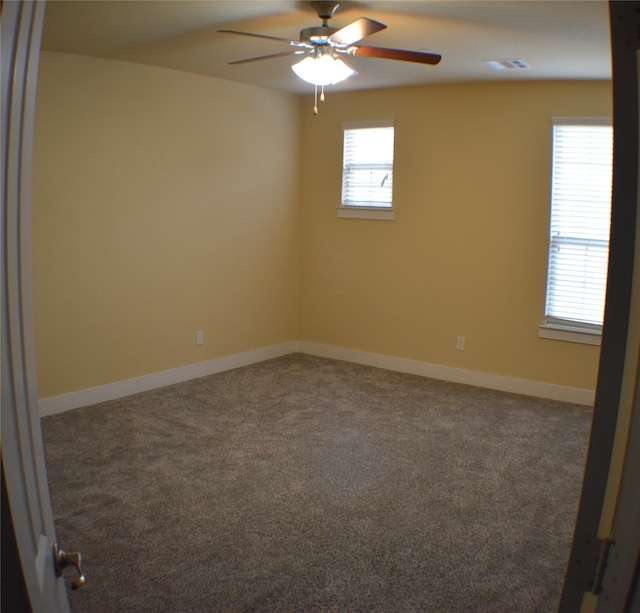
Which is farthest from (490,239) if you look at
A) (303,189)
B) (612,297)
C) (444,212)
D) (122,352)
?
(612,297)

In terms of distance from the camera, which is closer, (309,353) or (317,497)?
(317,497)

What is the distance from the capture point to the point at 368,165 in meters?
5.86

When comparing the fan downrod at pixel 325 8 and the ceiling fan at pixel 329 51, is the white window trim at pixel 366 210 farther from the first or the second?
the fan downrod at pixel 325 8

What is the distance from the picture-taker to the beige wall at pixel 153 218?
14.3 feet

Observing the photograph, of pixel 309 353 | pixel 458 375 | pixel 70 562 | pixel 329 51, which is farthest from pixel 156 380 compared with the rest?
pixel 70 562

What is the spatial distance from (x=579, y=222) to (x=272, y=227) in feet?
9.07

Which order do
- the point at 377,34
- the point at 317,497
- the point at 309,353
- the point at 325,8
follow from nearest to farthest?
the point at 325,8, the point at 317,497, the point at 377,34, the point at 309,353

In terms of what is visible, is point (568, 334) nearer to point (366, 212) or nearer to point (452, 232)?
point (452, 232)

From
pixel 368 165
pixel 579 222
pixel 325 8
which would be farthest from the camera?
pixel 368 165

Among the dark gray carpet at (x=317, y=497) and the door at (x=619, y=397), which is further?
the dark gray carpet at (x=317, y=497)

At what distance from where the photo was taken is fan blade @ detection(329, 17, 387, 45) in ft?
9.55

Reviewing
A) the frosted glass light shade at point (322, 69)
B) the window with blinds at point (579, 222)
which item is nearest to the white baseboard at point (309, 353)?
the window with blinds at point (579, 222)

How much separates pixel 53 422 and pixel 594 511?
13.1 feet

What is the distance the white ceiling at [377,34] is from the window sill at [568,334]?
6.32ft
